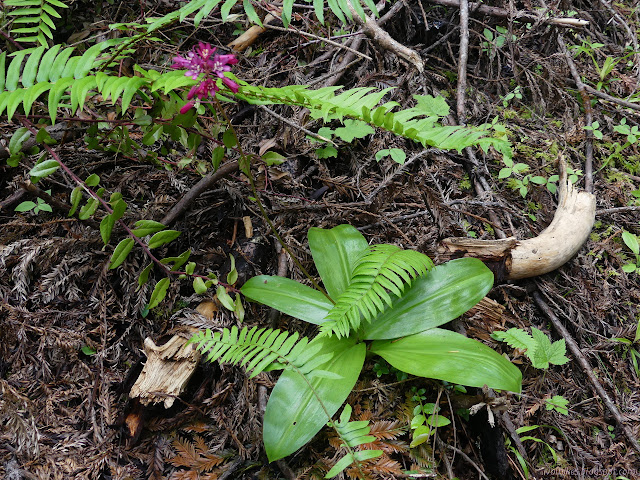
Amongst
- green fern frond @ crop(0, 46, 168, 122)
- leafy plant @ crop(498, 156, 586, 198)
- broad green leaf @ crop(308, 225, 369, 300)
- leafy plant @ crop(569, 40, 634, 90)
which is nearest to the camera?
green fern frond @ crop(0, 46, 168, 122)

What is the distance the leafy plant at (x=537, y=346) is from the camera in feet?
6.44

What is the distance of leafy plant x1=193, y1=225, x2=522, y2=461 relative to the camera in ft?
5.25

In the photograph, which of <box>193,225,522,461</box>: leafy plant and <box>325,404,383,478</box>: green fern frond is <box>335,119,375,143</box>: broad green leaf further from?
<box>325,404,383,478</box>: green fern frond

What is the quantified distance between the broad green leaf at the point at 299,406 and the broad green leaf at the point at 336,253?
1.36ft

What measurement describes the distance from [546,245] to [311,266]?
48.3 inches

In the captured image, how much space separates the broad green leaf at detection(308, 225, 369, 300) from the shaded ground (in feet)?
0.58

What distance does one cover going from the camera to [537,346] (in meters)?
2.02

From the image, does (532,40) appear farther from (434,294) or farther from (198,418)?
(198,418)

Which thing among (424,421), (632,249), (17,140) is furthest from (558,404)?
(17,140)

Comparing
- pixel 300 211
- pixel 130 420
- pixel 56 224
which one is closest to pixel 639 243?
pixel 300 211

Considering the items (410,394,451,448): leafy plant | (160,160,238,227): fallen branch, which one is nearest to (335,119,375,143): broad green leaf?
(160,160,238,227): fallen branch

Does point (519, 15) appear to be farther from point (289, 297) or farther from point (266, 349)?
point (266, 349)

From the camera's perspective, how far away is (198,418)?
184 centimetres

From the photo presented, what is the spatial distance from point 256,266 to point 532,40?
278 cm
